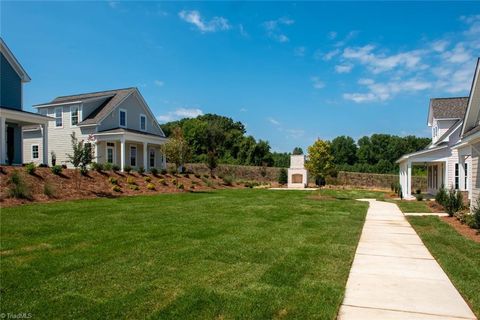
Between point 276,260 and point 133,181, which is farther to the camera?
point 133,181

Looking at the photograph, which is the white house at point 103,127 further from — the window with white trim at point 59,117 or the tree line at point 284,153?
the tree line at point 284,153

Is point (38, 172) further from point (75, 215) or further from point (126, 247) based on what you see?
point (126, 247)

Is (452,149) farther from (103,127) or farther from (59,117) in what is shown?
(59,117)

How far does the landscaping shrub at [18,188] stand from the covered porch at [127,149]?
9.40 meters

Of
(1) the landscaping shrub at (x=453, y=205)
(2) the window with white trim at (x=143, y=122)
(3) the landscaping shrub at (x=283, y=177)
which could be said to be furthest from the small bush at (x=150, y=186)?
(3) the landscaping shrub at (x=283, y=177)

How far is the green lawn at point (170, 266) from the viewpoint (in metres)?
4.06

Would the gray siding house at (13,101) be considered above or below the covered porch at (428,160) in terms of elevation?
above

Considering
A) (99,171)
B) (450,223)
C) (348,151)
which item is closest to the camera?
(450,223)

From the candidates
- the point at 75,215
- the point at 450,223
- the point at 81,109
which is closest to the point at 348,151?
the point at 81,109

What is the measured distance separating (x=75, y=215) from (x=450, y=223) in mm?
11531

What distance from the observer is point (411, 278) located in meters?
5.45

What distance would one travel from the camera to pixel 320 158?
64.9 feet

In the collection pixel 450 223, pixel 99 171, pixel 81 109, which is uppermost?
pixel 81 109

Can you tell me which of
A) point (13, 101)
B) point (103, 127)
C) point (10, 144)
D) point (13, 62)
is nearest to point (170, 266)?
point (10, 144)
